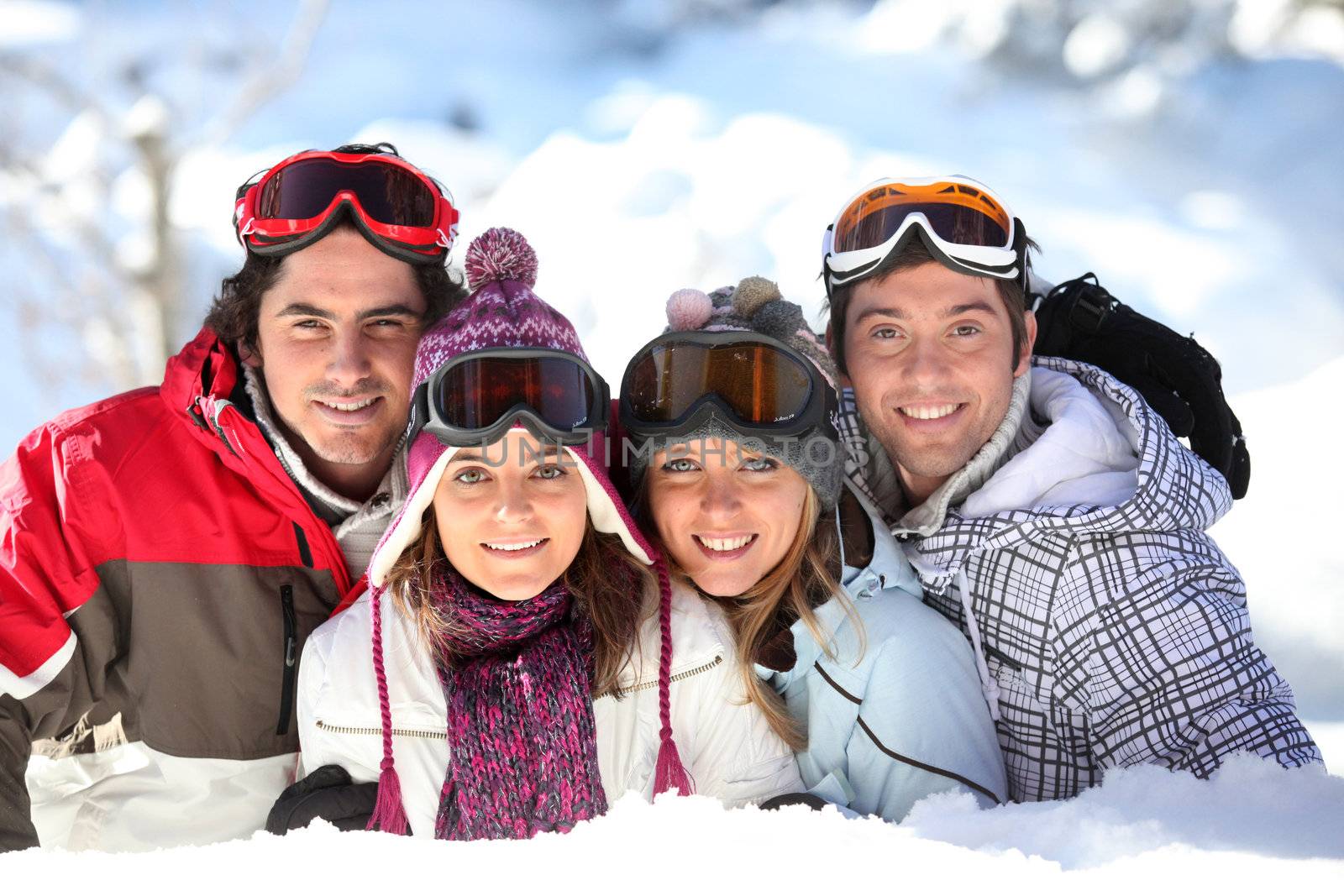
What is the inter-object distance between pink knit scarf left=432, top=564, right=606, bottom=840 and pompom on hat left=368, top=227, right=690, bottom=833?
0.14m

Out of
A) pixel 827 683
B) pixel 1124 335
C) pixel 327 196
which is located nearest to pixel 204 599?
pixel 327 196

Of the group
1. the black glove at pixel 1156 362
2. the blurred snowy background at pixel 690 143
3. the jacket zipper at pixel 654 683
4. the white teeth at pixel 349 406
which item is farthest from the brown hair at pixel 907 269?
the blurred snowy background at pixel 690 143

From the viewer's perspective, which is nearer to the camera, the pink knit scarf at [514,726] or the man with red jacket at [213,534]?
the pink knit scarf at [514,726]

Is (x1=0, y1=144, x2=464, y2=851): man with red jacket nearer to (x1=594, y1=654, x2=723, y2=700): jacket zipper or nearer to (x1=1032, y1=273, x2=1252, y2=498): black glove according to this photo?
(x1=594, y1=654, x2=723, y2=700): jacket zipper

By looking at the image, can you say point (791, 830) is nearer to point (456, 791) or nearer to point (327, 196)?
point (456, 791)

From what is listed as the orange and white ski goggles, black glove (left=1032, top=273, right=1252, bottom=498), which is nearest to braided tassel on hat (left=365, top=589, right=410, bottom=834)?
the orange and white ski goggles

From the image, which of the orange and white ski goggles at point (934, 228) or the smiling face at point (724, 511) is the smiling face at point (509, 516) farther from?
the orange and white ski goggles at point (934, 228)

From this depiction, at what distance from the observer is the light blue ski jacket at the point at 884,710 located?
2521 millimetres

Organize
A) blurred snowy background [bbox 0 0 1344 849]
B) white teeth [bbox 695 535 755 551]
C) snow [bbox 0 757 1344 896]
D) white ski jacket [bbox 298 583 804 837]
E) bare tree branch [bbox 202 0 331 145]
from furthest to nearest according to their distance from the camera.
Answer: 1. bare tree branch [bbox 202 0 331 145]
2. blurred snowy background [bbox 0 0 1344 849]
3. white teeth [bbox 695 535 755 551]
4. white ski jacket [bbox 298 583 804 837]
5. snow [bbox 0 757 1344 896]

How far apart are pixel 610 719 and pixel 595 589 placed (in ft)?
1.02

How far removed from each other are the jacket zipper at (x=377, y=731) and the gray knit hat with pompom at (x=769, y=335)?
2.56 ft

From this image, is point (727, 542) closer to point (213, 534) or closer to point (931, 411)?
point (931, 411)

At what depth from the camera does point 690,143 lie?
351 inches

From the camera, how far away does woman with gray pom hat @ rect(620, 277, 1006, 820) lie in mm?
2557
